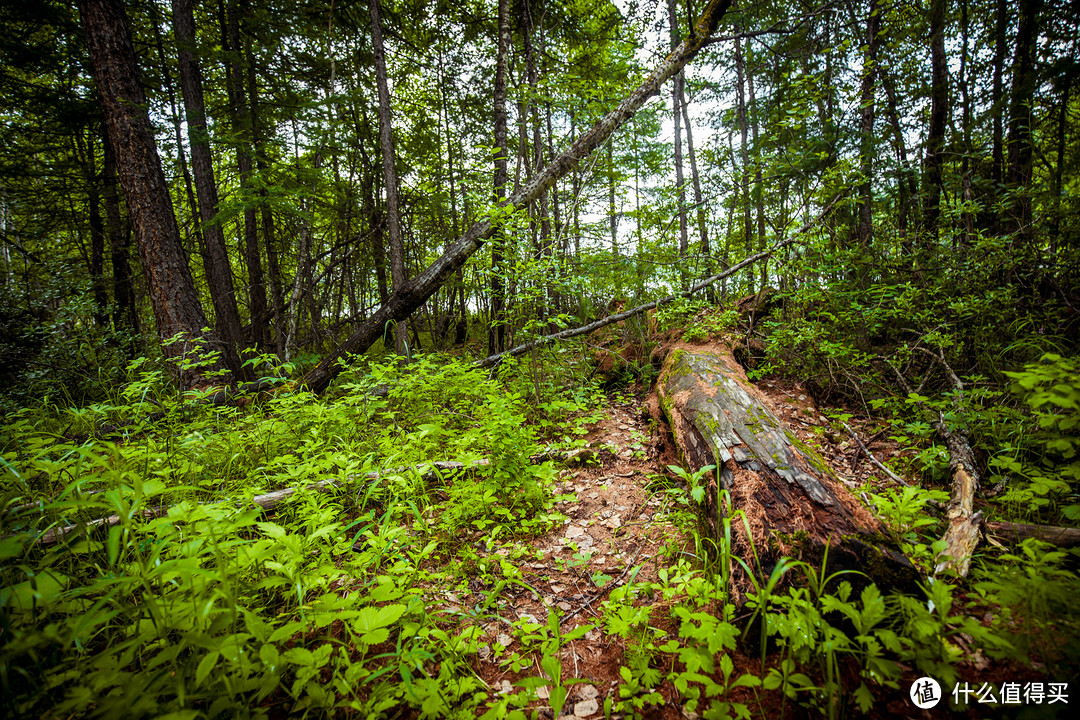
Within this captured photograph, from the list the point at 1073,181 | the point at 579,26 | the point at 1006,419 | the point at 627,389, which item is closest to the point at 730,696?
the point at 1006,419

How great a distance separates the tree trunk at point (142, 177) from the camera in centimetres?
436

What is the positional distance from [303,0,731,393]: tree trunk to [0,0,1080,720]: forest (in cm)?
6

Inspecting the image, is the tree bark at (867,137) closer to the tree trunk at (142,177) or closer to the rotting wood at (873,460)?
the rotting wood at (873,460)

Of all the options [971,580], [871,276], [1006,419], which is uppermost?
[871,276]

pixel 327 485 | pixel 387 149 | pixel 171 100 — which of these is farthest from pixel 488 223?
pixel 171 100

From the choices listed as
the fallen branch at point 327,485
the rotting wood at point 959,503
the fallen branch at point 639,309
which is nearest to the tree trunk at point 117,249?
the fallen branch at point 639,309

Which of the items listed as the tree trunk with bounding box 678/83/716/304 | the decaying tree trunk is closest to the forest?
the decaying tree trunk

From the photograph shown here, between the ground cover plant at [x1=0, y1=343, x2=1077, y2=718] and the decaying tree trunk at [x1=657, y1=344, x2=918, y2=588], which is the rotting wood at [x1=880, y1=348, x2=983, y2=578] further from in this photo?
→ the decaying tree trunk at [x1=657, y1=344, x2=918, y2=588]

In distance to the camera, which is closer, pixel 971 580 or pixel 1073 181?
pixel 971 580

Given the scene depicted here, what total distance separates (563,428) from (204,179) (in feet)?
27.6

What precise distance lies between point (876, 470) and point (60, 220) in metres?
16.3

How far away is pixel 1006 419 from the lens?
2.84 metres

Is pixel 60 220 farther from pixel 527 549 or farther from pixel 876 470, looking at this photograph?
pixel 876 470

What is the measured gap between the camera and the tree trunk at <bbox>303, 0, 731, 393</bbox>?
5.26 metres
